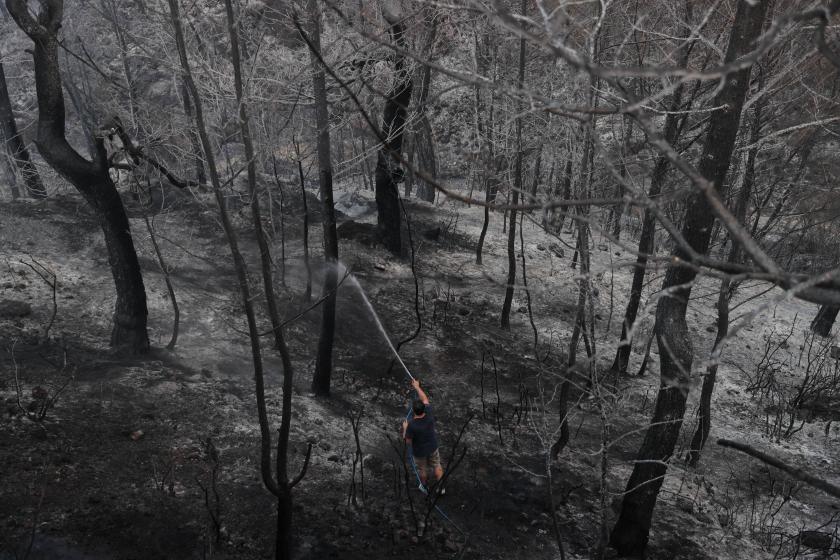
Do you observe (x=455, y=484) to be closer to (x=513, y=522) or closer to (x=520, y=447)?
(x=513, y=522)

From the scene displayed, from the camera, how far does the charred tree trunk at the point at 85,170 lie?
264 inches

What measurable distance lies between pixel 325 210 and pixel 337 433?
9.76ft

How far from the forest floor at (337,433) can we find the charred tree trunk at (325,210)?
1.57 ft

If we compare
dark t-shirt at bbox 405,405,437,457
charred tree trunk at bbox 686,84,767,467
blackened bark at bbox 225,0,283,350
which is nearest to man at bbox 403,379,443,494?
dark t-shirt at bbox 405,405,437,457

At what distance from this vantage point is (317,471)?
654 centimetres

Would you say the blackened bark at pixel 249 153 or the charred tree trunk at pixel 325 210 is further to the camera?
the charred tree trunk at pixel 325 210

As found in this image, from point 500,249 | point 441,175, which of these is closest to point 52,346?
point 500,249

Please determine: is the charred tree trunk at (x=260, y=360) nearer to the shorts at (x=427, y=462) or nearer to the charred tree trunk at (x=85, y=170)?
the shorts at (x=427, y=462)

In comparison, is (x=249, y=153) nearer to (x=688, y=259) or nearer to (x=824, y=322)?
(x=688, y=259)

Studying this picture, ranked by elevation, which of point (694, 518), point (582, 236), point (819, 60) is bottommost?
point (694, 518)

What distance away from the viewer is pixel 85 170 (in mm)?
7223

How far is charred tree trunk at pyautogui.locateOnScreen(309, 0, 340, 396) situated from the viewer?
690 centimetres

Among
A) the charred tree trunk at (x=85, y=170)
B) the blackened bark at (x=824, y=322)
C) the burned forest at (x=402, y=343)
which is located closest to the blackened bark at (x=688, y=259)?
the burned forest at (x=402, y=343)

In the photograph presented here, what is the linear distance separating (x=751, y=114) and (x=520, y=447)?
7687mm
